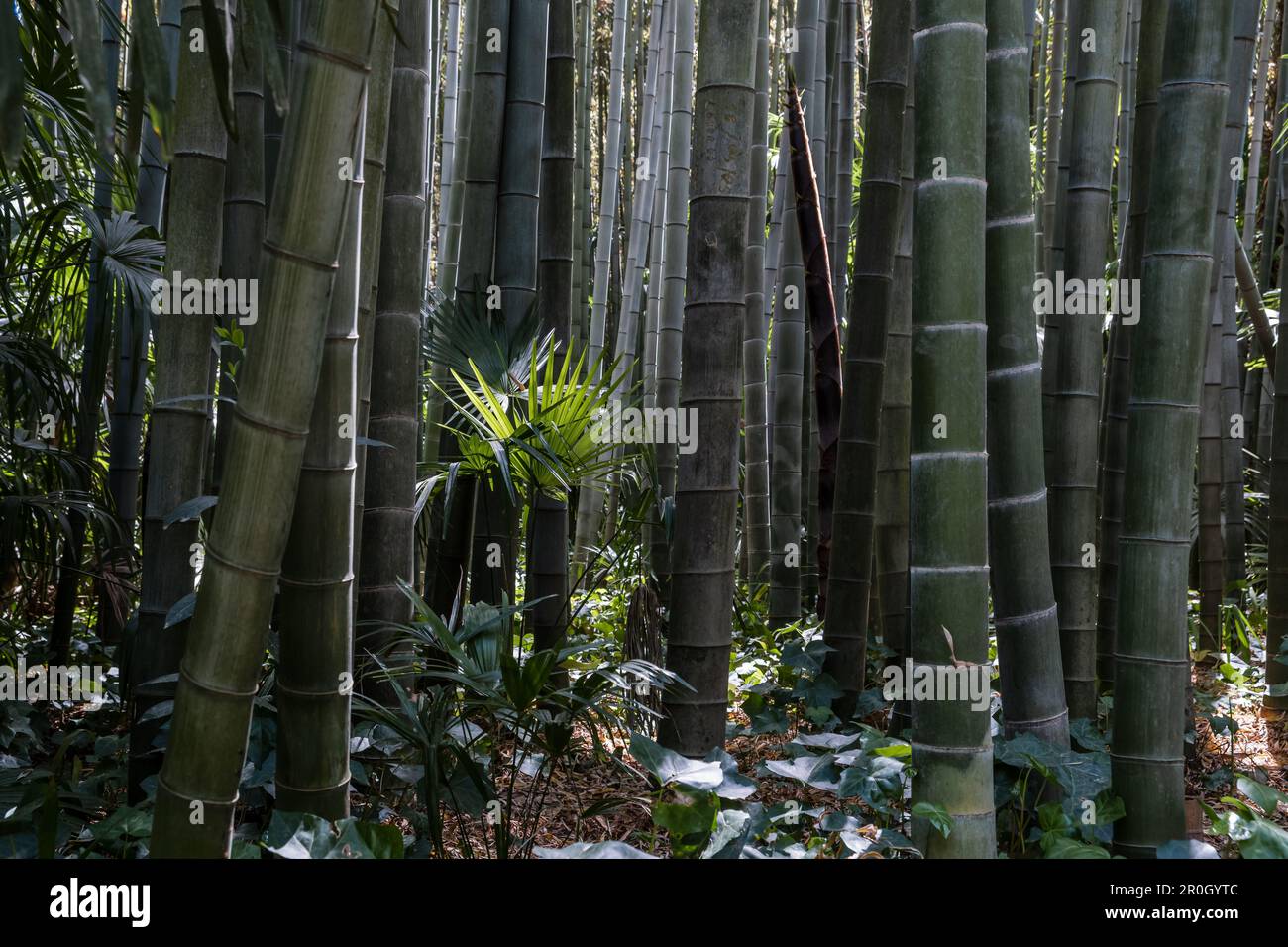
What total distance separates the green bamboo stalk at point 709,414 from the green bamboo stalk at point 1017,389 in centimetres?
51

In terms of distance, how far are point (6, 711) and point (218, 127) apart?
1.96 meters

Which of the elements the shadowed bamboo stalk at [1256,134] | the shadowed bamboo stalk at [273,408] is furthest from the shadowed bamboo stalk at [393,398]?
the shadowed bamboo stalk at [1256,134]

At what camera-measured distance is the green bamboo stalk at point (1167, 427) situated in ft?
6.06

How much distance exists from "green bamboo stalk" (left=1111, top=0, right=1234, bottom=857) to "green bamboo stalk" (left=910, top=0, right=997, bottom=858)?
0.33 metres

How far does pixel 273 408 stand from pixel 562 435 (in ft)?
4.03

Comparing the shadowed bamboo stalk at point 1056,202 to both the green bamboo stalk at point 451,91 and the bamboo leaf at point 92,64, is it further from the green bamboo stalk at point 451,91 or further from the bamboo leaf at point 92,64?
the green bamboo stalk at point 451,91

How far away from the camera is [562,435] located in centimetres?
252

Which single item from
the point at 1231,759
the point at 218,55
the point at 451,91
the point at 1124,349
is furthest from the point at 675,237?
the point at 218,55

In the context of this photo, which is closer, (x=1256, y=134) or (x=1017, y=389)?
(x=1017, y=389)

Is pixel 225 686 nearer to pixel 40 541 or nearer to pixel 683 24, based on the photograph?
pixel 40 541

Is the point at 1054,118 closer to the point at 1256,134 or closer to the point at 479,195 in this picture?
the point at 1256,134

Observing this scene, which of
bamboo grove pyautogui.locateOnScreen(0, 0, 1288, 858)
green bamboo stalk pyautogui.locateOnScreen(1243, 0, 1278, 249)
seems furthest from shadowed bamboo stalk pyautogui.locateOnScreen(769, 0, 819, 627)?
green bamboo stalk pyautogui.locateOnScreen(1243, 0, 1278, 249)

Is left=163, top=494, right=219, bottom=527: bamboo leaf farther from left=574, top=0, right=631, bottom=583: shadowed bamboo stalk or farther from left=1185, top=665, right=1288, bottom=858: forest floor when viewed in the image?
left=574, top=0, right=631, bottom=583: shadowed bamboo stalk

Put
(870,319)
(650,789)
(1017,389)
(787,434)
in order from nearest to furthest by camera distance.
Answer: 1. (1017,389)
2. (650,789)
3. (870,319)
4. (787,434)
